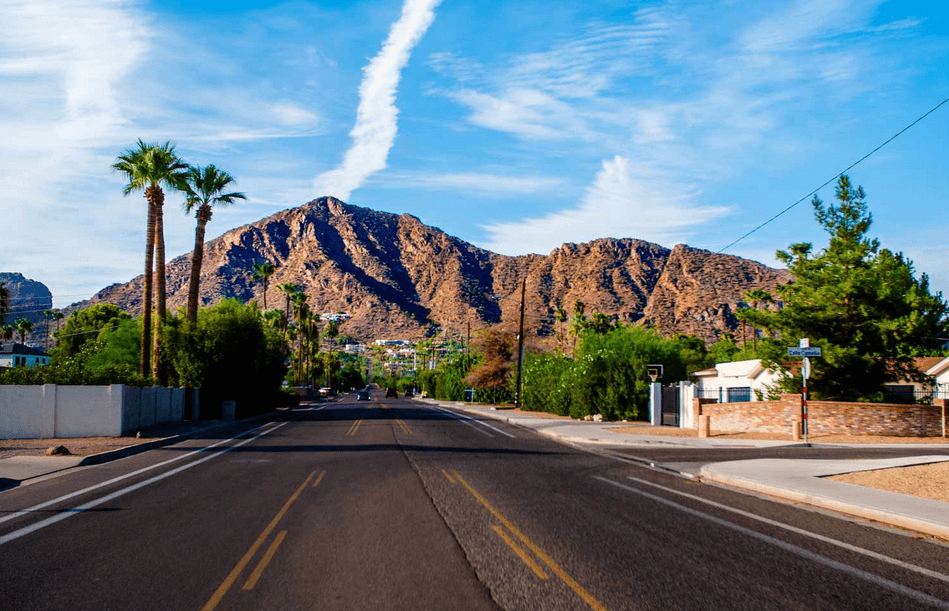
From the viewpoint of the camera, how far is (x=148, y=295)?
38500mm

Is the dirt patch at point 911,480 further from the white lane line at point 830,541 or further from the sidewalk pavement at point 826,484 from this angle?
the white lane line at point 830,541

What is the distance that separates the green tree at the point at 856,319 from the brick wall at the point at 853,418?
187 centimetres

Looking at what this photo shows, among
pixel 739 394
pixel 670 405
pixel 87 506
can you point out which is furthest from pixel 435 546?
pixel 739 394

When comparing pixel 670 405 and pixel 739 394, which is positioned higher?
pixel 739 394

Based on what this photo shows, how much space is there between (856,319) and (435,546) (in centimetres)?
2906

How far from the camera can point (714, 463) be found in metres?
21.0

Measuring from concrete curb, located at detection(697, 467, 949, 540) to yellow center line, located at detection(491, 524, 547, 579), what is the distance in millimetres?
6272

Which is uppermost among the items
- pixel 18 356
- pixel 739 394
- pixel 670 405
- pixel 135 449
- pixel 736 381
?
pixel 18 356

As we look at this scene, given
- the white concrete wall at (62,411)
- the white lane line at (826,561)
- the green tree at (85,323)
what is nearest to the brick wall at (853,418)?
the white lane line at (826,561)

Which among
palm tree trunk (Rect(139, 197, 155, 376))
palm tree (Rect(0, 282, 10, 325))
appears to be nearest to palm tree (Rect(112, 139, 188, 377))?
palm tree trunk (Rect(139, 197, 155, 376))

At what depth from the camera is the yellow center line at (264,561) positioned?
7809 millimetres

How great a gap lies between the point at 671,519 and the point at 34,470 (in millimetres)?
14868

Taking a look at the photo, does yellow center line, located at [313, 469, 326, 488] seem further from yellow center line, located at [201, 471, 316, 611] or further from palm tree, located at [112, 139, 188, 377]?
palm tree, located at [112, 139, 188, 377]

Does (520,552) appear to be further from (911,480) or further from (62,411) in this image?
(62,411)
